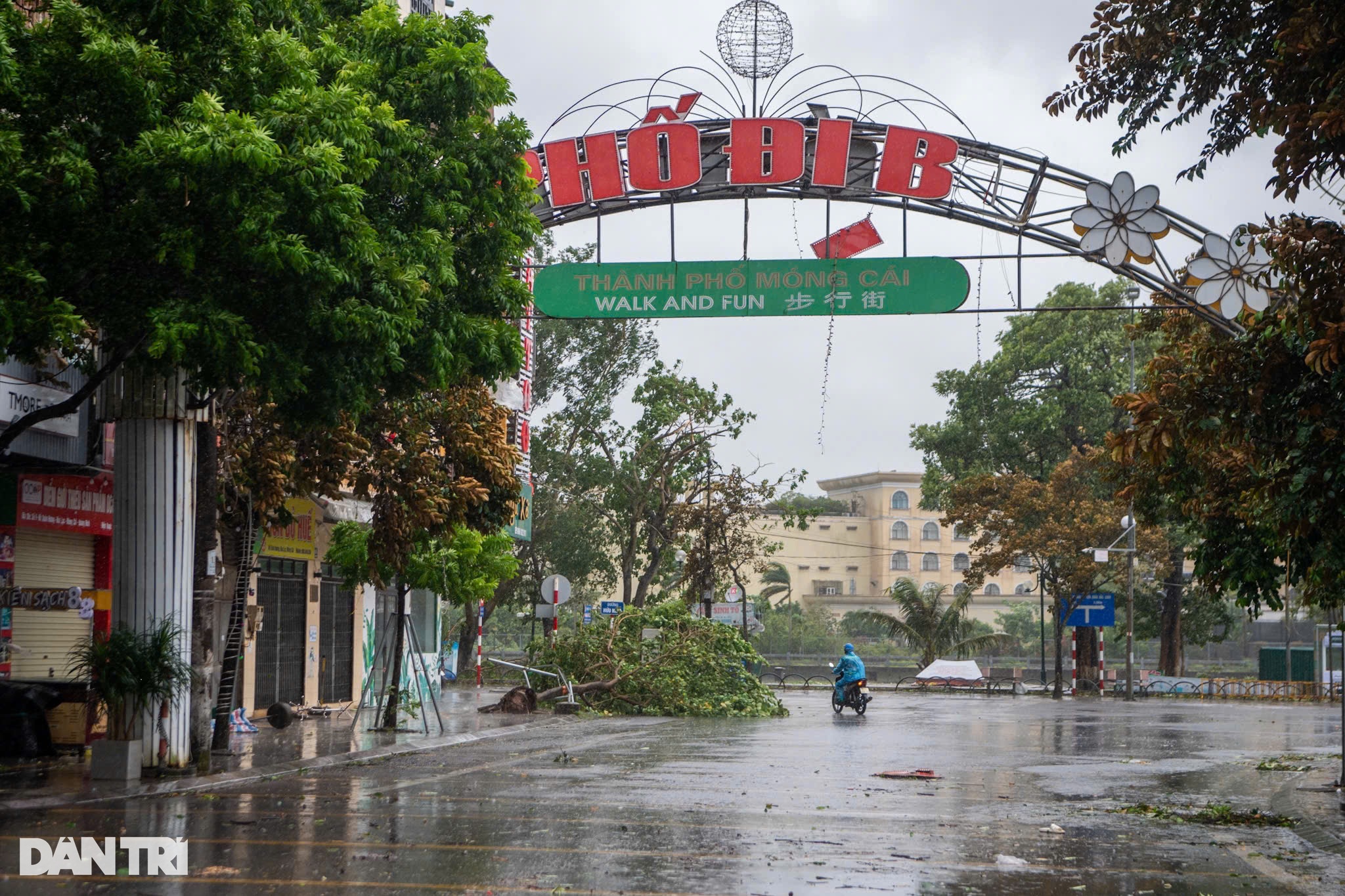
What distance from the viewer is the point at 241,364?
12117mm

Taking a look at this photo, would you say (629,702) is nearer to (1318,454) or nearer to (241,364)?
(241,364)

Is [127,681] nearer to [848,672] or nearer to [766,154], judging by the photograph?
[766,154]

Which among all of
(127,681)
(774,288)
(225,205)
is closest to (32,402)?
(127,681)

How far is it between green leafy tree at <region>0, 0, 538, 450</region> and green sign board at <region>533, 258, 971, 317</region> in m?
5.37

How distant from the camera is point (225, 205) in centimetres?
1166

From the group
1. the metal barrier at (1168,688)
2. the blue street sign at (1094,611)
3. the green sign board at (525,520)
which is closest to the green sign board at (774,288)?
the green sign board at (525,520)

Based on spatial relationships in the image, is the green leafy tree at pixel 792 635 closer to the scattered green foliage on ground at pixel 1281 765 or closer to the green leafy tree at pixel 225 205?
the scattered green foliage on ground at pixel 1281 765

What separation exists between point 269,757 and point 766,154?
37.7 feet

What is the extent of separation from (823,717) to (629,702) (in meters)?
4.21

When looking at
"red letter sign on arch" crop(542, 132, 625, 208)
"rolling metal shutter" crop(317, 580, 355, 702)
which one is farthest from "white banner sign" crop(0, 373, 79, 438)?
"rolling metal shutter" crop(317, 580, 355, 702)

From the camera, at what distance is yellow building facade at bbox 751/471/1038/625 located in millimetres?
109812

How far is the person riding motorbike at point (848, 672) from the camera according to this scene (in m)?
31.2

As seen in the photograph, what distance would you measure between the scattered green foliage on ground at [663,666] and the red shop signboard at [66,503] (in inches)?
490

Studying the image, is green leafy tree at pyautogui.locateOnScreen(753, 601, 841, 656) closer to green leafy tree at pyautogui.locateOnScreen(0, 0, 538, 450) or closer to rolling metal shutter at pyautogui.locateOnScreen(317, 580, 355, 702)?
rolling metal shutter at pyautogui.locateOnScreen(317, 580, 355, 702)
